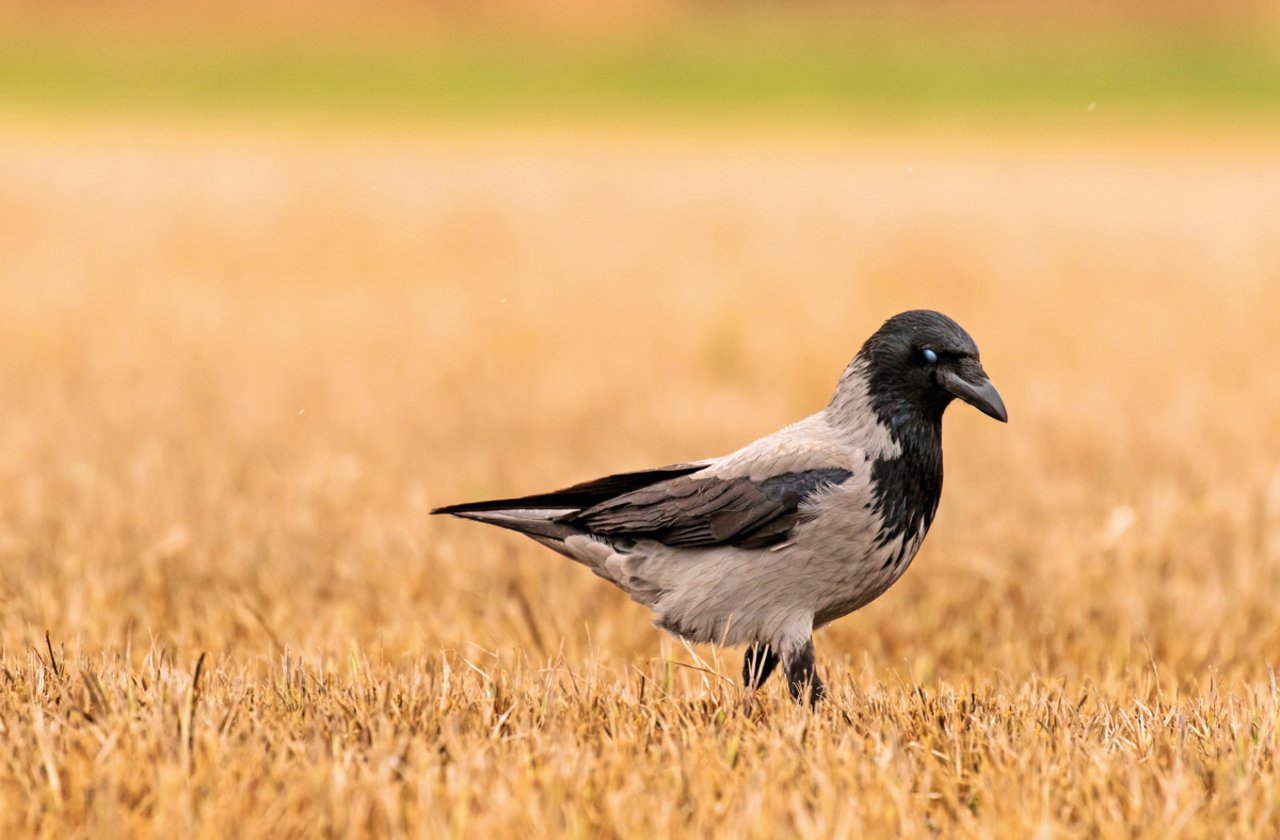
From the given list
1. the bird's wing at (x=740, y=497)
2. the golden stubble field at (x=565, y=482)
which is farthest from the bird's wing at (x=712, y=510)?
the golden stubble field at (x=565, y=482)

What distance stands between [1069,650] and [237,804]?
9.64 feet

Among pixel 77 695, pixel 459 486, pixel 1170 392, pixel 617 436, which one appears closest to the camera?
pixel 77 695

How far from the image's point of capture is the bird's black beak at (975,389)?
3.38m

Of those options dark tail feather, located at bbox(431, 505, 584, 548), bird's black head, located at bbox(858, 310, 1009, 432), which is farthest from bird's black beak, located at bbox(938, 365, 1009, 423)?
dark tail feather, located at bbox(431, 505, 584, 548)

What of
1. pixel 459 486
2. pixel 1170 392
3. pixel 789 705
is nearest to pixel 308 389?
pixel 459 486

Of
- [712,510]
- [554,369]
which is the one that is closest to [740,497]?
[712,510]

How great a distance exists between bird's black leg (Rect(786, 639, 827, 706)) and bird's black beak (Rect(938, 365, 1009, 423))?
678 mm

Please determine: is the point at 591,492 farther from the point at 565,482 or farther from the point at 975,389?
the point at 565,482

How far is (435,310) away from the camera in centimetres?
1062

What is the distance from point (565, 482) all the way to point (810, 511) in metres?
3.20

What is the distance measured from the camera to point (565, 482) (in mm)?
6566

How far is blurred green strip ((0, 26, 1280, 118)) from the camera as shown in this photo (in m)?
34.1

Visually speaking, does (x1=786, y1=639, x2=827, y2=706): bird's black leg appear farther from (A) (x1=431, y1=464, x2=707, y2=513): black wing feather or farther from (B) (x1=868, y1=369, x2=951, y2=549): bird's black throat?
(A) (x1=431, y1=464, x2=707, y2=513): black wing feather

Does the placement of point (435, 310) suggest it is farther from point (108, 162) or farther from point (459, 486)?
point (108, 162)
